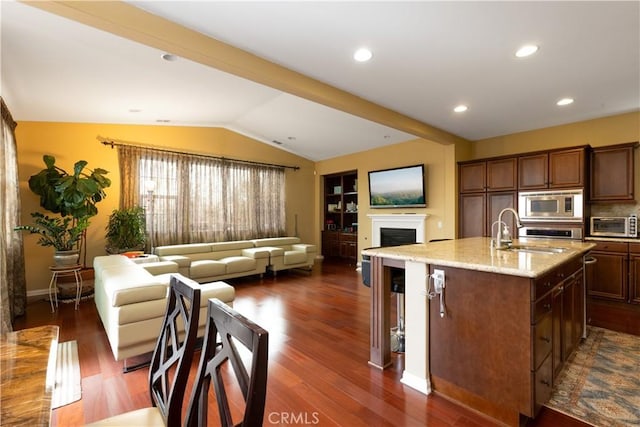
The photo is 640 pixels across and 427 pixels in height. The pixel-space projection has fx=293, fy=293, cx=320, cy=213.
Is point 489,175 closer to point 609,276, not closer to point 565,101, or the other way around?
point 565,101

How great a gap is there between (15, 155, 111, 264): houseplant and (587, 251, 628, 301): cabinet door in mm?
7226

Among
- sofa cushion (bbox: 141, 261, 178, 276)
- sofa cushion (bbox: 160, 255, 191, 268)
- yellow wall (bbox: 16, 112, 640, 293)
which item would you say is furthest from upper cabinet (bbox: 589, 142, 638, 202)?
sofa cushion (bbox: 160, 255, 191, 268)

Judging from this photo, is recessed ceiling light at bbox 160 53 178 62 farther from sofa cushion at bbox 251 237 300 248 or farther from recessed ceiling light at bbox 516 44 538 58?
sofa cushion at bbox 251 237 300 248

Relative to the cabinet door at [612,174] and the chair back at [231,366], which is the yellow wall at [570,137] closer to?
the cabinet door at [612,174]

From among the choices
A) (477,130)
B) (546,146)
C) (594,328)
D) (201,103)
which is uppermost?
(201,103)

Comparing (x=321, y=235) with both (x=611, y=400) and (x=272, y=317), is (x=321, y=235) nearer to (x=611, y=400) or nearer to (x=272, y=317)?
(x=272, y=317)

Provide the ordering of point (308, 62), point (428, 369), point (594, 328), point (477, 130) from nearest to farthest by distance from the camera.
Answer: point (428, 369), point (308, 62), point (594, 328), point (477, 130)

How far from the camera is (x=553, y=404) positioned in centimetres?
202

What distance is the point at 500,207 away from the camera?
16.6 ft

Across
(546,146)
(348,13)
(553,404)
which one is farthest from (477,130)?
(553,404)

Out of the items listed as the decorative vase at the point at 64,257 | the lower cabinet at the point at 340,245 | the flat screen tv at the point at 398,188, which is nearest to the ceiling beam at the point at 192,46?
the flat screen tv at the point at 398,188

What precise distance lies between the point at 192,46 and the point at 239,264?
413 cm

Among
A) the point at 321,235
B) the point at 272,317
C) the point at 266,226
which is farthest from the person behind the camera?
the point at 321,235

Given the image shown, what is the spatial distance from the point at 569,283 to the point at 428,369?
1396 millimetres
